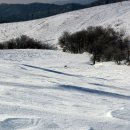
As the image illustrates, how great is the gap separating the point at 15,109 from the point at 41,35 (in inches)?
4823

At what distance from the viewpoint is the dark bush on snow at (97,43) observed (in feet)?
189

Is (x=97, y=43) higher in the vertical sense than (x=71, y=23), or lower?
lower

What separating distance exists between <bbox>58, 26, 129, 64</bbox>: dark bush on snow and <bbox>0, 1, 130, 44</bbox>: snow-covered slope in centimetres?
2855

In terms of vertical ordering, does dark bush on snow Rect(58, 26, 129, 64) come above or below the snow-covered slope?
below

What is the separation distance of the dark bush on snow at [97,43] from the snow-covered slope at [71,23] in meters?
28.6

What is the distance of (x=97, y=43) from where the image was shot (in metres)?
64.9

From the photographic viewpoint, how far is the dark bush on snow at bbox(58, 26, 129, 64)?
189ft

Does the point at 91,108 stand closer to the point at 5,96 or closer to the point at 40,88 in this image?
the point at 5,96

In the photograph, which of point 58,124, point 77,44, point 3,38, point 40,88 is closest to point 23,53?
point 77,44

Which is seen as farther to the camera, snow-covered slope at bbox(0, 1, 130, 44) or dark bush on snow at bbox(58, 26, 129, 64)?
snow-covered slope at bbox(0, 1, 130, 44)

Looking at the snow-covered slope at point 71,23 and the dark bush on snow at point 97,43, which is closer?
the dark bush on snow at point 97,43

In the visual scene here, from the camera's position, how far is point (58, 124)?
5188mm

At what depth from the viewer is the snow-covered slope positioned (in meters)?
118

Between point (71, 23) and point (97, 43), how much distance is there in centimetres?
6382
